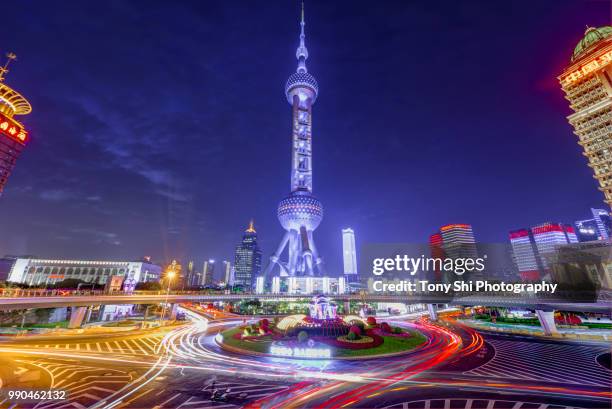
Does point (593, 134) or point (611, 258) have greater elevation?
point (593, 134)

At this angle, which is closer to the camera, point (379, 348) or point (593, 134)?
point (379, 348)

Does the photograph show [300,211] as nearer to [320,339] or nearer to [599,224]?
[320,339]

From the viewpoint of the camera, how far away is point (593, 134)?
2437 inches

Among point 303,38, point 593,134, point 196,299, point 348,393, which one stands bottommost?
point 348,393

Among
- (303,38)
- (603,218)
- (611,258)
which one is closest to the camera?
(611,258)

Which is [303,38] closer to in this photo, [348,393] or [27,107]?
[27,107]

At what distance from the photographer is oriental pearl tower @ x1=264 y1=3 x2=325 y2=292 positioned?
104m

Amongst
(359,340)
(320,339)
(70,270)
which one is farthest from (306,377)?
(70,270)

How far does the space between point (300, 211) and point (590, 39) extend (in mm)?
90677

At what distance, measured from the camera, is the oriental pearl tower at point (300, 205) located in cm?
10359

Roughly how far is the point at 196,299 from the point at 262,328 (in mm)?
23932

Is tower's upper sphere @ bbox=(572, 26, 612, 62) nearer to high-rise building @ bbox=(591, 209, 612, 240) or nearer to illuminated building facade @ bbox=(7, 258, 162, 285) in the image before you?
illuminated building facade @ bbox=(7, 258, 162, 285)

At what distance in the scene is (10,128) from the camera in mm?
61219

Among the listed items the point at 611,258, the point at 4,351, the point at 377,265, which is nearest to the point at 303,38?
the point at 377,265
